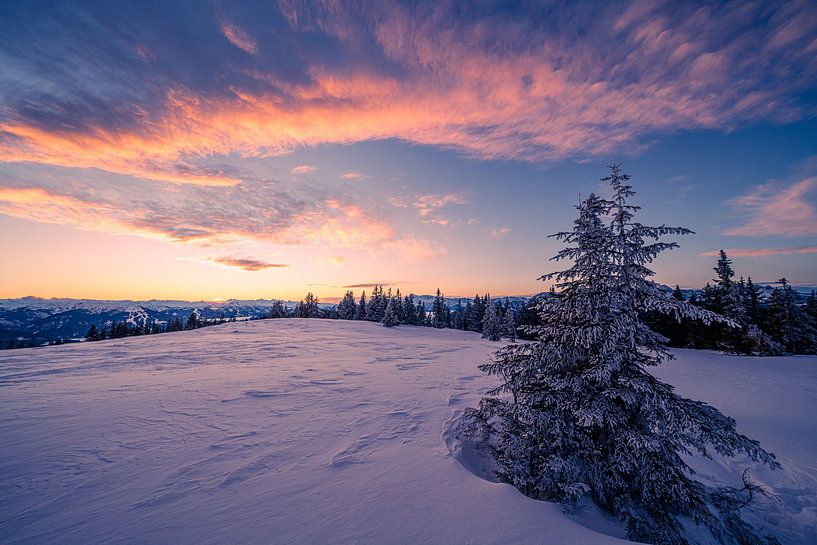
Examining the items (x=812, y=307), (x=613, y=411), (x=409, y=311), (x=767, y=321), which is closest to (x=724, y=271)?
(x=767, y=321)

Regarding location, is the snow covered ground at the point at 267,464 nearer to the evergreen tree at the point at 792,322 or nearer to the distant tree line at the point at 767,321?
the distant tree line at the point at 767,321

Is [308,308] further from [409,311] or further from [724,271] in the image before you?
[724,271]

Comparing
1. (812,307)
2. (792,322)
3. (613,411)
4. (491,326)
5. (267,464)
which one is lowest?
(267,464)

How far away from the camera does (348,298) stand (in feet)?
251

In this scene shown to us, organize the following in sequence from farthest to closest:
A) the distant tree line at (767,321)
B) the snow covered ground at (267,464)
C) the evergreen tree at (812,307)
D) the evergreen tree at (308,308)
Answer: the evergreen tree at (308,308), the evergreen tree at (812,307), the distant tree line at (767,321), the snow covered ground at (267,464)

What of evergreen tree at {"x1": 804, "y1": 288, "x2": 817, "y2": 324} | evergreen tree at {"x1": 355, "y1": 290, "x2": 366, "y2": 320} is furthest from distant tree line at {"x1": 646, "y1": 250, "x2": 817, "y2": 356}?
Answer: evergreen tree at {"x1": 355, "y1": 290, "x2": 366, "y2": 320}

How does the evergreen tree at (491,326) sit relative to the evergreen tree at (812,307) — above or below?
below

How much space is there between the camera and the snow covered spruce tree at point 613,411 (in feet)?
16.5

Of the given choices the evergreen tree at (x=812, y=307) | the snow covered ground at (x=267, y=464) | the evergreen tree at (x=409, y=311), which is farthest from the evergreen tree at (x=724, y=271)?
the evergreen tree at (x=409, y=311)

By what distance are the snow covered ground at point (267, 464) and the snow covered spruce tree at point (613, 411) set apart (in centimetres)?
73

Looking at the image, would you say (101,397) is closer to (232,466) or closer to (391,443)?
(232,466)

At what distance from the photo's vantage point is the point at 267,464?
17.4 ft

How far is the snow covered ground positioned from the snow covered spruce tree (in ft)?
2.38

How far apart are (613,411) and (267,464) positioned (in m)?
6.30
